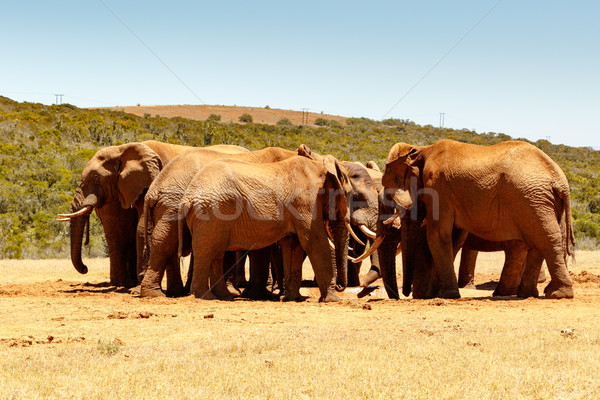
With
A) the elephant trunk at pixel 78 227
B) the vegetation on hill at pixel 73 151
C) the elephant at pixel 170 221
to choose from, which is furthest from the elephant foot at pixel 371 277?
the vegetation on hill at pixel 73 151

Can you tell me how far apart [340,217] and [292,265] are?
3.80ft

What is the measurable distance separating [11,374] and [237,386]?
1.98m

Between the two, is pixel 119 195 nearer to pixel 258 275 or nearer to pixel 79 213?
pixel 79 213

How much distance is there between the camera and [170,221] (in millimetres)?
12891

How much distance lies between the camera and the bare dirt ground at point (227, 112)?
93606mm

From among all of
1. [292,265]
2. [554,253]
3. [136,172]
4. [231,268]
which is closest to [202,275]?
[292,265]

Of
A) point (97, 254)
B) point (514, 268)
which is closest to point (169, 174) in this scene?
Answer: point (514, 268)

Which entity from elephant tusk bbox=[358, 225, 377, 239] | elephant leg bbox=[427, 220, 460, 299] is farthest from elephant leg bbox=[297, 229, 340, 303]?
elephant tusk bbox=[358, 225, 377, 239]

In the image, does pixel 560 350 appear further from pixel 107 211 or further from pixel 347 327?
pixel 107 211

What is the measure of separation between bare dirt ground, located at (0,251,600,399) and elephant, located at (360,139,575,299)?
34.3 inches

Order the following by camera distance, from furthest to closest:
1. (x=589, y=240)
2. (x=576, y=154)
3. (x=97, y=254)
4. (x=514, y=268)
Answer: (x=576, y=154) → (x=589, y=240) → (x=97, y=254) → (x=514, y=268)

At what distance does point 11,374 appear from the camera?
6.58 m

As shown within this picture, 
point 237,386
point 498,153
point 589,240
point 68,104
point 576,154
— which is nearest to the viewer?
point 237,386

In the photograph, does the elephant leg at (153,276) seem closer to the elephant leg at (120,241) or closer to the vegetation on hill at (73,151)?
the elephant leg at (120,241)
